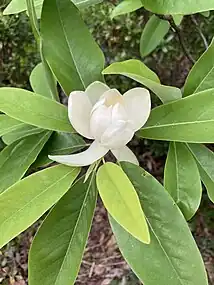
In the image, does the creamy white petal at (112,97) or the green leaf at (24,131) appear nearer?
the creamy white petal at (112,97)

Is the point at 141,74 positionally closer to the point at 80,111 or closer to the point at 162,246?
the point at 80,111

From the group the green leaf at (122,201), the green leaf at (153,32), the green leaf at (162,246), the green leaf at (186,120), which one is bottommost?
the green leaf at (162,246)

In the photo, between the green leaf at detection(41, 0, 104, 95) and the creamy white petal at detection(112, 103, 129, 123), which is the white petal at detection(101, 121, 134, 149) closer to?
the creamy white petal at detection(112, 103, 129, 123)

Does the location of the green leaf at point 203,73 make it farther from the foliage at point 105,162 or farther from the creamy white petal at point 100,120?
the creamy white petal at point 100,120

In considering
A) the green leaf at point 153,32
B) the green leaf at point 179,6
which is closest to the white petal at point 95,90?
the green leaf at point 179,6

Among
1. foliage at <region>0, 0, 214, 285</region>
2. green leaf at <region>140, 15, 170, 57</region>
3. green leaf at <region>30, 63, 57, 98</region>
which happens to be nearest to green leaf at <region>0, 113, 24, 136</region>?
foliage at <region>0, 0, 214, 285</region>

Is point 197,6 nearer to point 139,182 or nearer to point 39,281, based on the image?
point 139,182

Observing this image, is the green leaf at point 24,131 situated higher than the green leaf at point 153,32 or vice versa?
the green leaf at point 24,131

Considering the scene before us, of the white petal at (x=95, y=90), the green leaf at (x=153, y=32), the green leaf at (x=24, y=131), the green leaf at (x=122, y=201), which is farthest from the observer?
the green leaf at (x=153, y=32)
